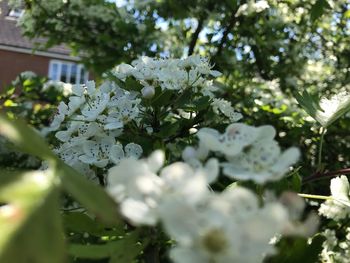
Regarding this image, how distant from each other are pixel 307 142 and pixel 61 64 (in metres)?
17.9

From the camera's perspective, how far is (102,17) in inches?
166

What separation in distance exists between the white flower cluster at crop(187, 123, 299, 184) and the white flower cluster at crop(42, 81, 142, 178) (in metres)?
0.35

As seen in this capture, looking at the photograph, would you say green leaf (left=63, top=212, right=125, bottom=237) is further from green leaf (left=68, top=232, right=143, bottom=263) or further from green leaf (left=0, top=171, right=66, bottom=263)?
green leaf (left=0, top=171, right=66, bottom=263)

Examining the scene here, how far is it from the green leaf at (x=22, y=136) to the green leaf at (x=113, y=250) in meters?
0.14

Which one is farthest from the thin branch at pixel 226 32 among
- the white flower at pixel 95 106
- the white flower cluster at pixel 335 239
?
the white flower at pixel 95 106

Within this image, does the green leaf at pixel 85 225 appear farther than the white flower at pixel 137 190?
Yes

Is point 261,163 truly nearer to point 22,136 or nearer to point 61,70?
point 22,136

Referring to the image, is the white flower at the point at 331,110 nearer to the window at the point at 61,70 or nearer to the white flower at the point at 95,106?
the white flower at the point at 95,106

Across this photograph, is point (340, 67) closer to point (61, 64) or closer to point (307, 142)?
point (307, 142)

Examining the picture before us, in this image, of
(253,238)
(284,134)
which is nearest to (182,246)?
(253,238)

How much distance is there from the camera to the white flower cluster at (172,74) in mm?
1335

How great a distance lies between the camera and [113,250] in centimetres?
81

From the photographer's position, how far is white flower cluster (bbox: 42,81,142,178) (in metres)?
1.14

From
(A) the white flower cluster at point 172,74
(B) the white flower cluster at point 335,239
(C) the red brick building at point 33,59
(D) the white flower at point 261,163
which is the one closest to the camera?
(D) the white flower at point 261,163
